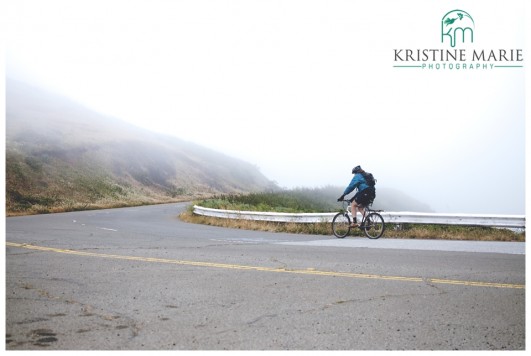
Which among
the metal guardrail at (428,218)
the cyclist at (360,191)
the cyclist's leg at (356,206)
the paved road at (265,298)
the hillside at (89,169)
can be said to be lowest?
the paved road at (265,298)

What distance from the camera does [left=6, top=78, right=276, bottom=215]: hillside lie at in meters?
40.9

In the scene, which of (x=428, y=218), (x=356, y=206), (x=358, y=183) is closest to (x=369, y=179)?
(x=358, y=183)

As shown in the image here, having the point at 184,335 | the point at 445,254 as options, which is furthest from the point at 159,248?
the point at 184,335

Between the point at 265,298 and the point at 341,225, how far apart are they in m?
9.25

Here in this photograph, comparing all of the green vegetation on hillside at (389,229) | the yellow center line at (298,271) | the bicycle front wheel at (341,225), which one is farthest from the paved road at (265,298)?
the bicycle front wheel at (341,225)

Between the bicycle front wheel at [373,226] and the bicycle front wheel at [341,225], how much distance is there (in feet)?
1.80

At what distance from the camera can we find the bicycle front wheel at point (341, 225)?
14.8 metres

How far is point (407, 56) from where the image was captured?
43.1 feet

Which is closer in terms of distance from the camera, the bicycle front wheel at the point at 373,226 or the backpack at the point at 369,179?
the backpack at the point at 369,179

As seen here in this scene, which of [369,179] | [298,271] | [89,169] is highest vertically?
[89,169]

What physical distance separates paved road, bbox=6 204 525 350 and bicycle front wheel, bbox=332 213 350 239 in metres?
3.34

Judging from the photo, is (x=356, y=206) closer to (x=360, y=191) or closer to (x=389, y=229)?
(x=360, y=191)

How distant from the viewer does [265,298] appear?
6395mm

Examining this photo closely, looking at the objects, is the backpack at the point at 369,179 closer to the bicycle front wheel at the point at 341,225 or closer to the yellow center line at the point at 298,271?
the bicycle front wheel at the point at 341,225
